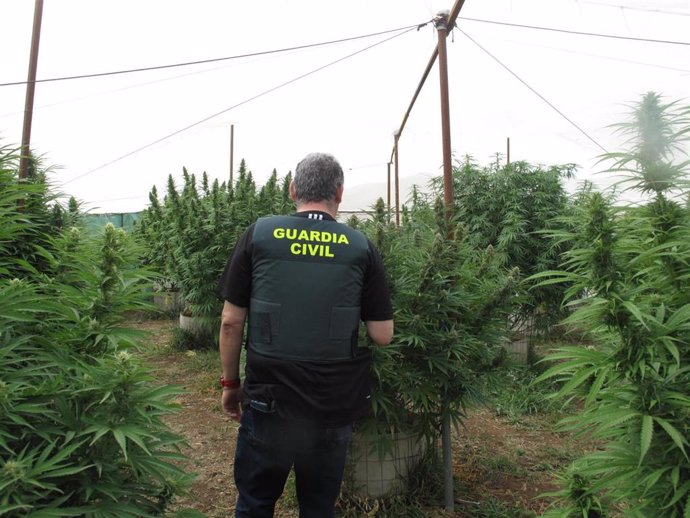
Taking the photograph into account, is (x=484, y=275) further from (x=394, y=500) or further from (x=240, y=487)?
(x=240, y=487)

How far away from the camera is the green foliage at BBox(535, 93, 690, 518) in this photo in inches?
70.8

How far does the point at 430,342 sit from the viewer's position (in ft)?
10.6

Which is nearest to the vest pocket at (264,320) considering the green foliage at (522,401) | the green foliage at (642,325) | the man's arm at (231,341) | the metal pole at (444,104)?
the man's arm at (231,341)

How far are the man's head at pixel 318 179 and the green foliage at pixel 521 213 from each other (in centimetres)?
456

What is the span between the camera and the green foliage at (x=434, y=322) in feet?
10.3

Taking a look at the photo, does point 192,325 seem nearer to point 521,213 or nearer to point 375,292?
point 521,213

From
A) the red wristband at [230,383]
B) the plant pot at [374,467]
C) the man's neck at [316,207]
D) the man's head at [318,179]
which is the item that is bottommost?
the plant pot at [374,467]

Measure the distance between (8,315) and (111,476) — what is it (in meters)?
0.70

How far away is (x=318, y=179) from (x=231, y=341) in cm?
85

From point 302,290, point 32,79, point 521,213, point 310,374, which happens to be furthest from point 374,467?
point 521,213

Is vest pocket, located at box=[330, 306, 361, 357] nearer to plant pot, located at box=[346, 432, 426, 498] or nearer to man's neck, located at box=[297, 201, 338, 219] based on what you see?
man's neck, located at box=[297, 201, 338, 219]

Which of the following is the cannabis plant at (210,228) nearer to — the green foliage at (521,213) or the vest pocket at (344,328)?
the green foliage at (521,213)

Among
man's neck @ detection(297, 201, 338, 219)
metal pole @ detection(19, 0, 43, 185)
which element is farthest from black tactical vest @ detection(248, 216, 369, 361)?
metal pole @ detection(19, 0, 43, 185)

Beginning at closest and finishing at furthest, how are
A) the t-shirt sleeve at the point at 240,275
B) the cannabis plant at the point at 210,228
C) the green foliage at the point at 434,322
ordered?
1. the t-shirt sleeve at the point at 240,275
2. the green foliage at the point at 434,322
3. the cannabis plant at the point at 210,228
